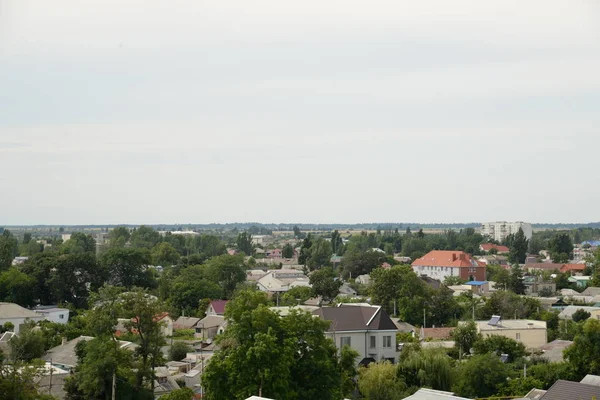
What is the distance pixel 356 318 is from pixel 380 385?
600 cm

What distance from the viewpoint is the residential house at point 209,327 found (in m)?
39.3

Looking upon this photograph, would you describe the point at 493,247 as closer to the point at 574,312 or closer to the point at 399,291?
the point at 574,312

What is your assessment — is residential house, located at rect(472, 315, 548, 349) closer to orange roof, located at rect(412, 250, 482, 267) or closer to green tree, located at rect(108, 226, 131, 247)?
orange roof, located at rect(412, 250, 482, 267)

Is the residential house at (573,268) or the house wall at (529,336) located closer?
the house wall at (529,336)

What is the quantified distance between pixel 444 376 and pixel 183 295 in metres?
26.2

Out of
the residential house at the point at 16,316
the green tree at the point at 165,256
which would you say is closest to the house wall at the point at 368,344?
the residential house at the point at 16,316


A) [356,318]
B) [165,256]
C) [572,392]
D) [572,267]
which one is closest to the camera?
[572,392]

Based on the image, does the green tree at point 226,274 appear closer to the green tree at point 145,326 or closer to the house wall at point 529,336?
the house wall at point 529,336

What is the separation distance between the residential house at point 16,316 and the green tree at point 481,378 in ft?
75.4

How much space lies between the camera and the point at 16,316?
38656 millimetres

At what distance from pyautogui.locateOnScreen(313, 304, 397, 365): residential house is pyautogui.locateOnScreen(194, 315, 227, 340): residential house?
11.1 m

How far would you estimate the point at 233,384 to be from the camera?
18.9 m

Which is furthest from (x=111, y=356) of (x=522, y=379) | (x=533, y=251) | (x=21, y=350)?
(x=533, y=251)

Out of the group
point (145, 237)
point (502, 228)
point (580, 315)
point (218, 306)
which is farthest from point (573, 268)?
point (502, 228)
